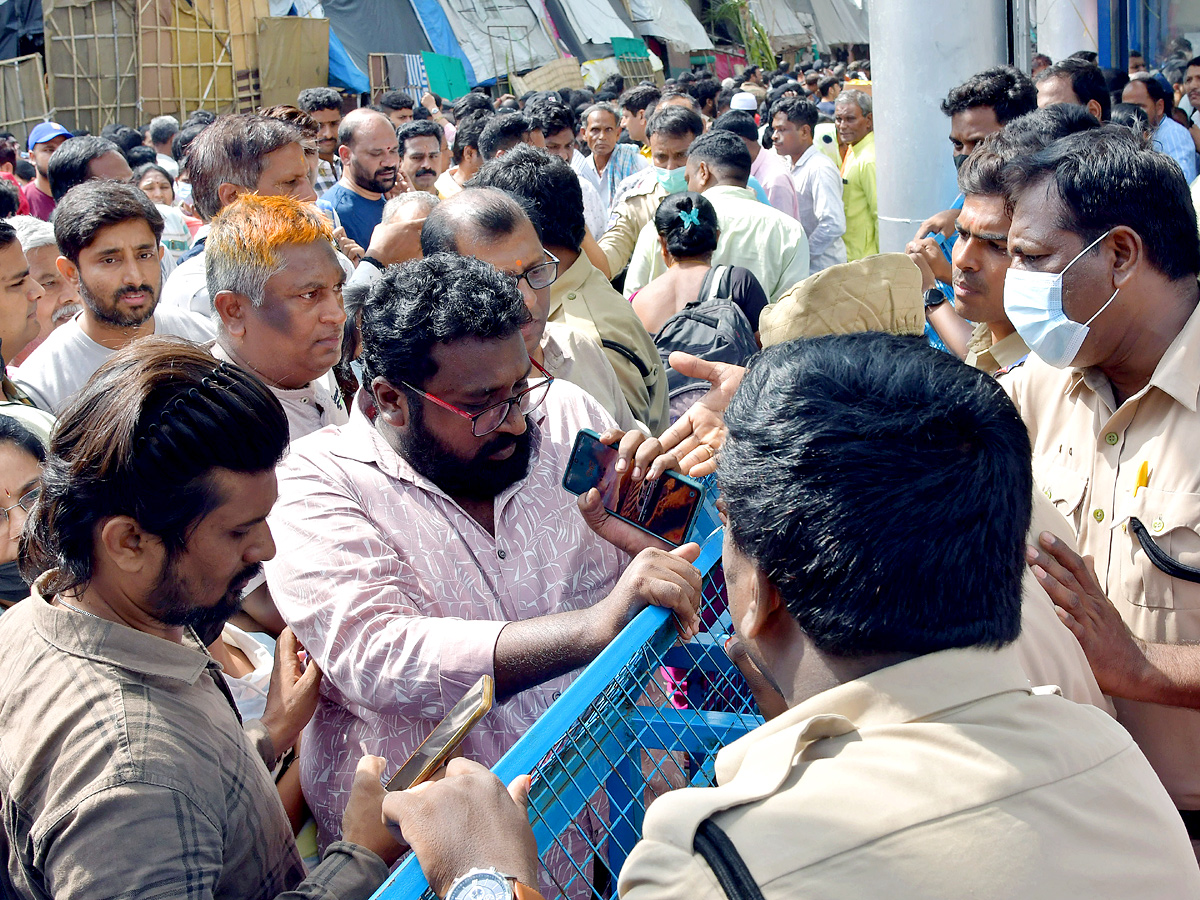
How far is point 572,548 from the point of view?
214cm

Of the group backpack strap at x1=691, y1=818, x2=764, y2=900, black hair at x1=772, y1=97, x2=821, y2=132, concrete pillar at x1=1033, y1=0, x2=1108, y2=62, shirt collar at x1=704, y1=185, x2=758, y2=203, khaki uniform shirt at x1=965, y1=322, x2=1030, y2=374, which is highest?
concrete pillar at x1=1033, y1=0, x2=1108, y2=62

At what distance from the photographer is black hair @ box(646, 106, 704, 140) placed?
702 cm

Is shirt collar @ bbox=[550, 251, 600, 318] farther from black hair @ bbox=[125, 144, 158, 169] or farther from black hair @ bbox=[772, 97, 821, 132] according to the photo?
black hair @ bbox=[125, 144, 158, 169]

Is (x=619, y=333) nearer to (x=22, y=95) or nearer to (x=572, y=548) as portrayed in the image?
(x=572, y=548)

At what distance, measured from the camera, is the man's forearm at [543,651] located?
179 cm

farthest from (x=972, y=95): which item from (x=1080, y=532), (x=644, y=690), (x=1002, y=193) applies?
(x=644, y=690)

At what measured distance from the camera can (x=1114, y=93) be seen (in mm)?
8828

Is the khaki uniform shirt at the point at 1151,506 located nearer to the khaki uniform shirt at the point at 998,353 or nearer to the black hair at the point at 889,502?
the khaki uniform shirt at the point at 998,353

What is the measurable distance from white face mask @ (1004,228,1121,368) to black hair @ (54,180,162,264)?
2.96 m

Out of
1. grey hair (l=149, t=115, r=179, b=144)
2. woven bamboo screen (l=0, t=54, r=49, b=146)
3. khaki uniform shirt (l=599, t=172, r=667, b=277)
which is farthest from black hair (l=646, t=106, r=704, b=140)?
woven bamboo screen (l=0, t=54, r=49, b=146)

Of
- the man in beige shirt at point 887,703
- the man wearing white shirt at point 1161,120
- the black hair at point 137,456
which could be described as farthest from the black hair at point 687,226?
the man wearing white shirt at point 1161,120

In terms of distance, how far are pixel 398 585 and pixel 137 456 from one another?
58 centimetres

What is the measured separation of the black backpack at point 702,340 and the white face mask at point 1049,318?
4.81ft

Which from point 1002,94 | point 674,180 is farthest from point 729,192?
point 1002,94
